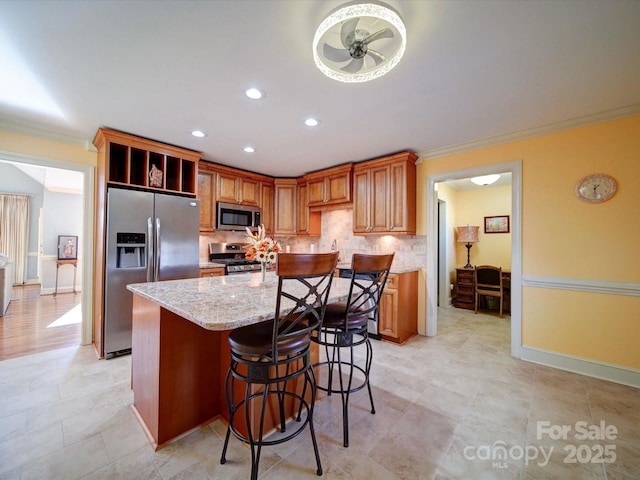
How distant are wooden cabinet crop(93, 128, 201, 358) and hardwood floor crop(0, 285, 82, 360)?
22.8 inches

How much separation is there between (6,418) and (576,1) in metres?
4.24

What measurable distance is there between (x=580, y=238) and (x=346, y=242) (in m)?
2.93

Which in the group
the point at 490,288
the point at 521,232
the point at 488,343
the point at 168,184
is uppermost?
the point at 168,184

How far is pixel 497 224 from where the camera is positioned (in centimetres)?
515

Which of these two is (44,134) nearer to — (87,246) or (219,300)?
(87,246)

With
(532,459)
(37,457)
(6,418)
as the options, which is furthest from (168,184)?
(532,459)

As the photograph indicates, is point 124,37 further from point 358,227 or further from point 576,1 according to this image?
point 358,227

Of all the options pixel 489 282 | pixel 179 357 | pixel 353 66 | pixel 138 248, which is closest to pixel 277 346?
pixel 179 357

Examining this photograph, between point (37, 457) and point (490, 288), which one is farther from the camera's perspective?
point (490, 288)

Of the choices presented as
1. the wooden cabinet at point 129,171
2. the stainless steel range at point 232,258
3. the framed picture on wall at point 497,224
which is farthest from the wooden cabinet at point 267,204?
the framed picture on wall at point 497,224

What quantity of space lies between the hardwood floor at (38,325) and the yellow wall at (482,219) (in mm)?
6678

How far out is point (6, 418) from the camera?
1789mm

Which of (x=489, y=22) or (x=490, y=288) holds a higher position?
(x=489, y=22)

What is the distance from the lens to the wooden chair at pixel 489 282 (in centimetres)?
452
